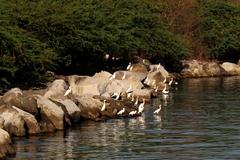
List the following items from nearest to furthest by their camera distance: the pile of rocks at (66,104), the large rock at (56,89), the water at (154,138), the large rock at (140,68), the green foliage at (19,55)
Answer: the water at (154,138), the pile of rocks at (66,104), the large rock at (56,89), the green foliage at (19,55), the large rock at (140,68)

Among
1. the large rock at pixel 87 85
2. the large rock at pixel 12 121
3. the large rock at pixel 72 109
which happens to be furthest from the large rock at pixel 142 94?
the large rock at pixel 12 121

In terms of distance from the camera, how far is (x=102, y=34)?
55812 mm

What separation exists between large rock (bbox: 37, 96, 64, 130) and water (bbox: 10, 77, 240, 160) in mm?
627

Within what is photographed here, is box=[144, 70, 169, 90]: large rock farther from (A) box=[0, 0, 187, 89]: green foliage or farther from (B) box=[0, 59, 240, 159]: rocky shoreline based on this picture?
(A) box=[0, 0, 187, 89]: green foliage

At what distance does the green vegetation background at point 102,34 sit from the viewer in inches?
1780

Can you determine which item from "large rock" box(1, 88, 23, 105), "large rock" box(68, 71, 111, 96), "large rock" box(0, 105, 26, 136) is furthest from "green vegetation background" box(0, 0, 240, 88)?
"large rock" box(0, 105, 26, 136)

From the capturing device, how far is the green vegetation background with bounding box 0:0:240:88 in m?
45.2

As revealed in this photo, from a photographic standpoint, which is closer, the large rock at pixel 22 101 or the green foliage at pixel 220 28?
the large rock at pixel 22 101

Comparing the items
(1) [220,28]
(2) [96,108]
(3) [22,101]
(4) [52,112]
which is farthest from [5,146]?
(1) [220,28]

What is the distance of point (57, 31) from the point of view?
52000 mm

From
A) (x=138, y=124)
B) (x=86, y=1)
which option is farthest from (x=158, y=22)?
(x=138, y=124)

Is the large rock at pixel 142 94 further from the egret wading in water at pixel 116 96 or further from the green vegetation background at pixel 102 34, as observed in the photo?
the green vegetation background at pixel 102 34

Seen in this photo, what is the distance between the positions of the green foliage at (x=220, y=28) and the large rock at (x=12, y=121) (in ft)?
172

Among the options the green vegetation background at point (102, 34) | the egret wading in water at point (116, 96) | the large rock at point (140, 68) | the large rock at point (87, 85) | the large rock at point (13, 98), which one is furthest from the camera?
the large rock at point (140, 68)
